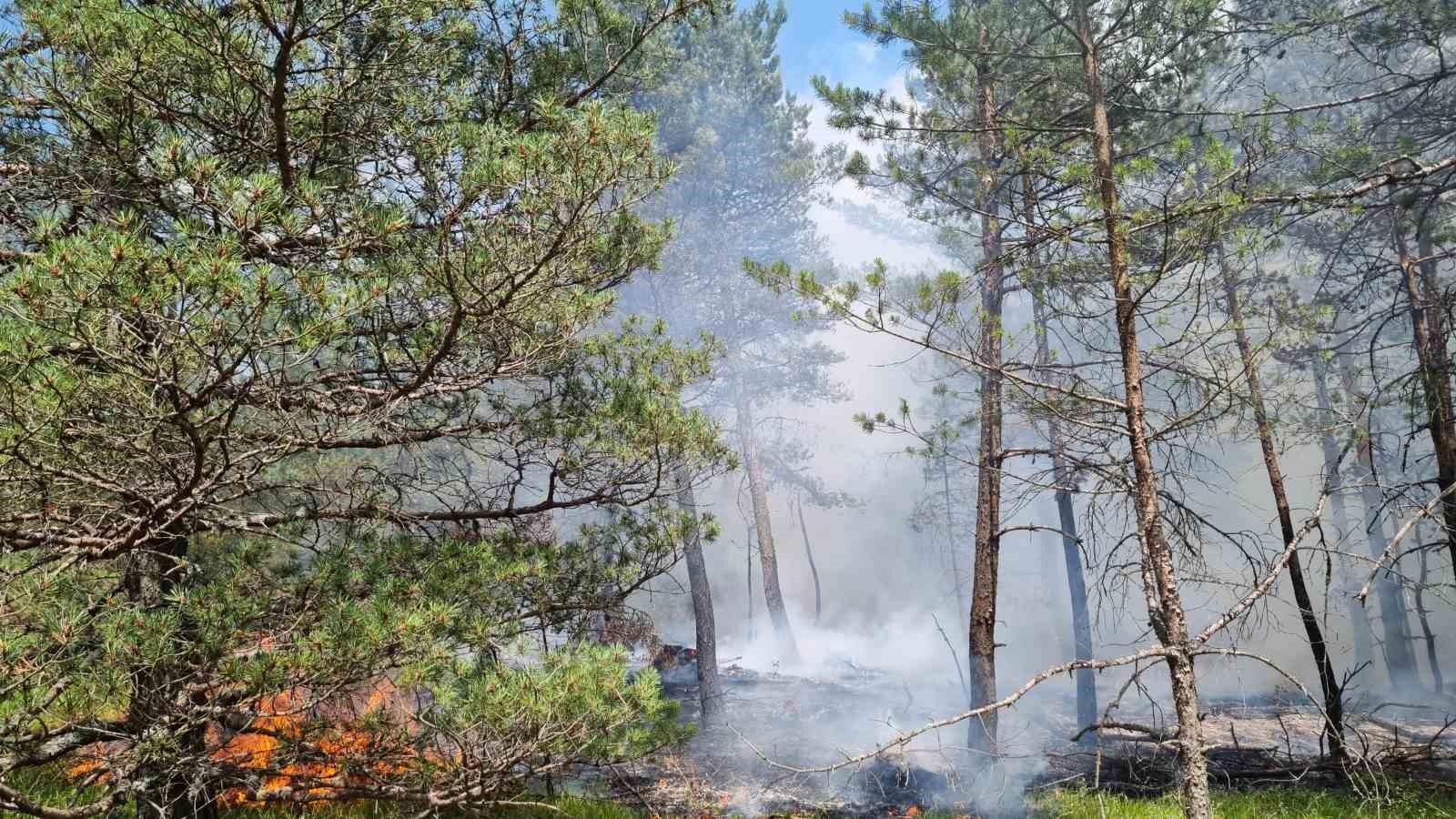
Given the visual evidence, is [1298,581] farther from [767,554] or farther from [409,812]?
[767,554]

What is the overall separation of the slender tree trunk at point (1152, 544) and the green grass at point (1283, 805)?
9.54 feet

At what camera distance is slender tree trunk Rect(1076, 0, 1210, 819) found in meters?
3.46

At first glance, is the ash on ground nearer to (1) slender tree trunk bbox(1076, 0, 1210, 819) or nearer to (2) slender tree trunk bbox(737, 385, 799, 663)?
(1) slender tree trunk bbox(1076, 0, 1210, 819)

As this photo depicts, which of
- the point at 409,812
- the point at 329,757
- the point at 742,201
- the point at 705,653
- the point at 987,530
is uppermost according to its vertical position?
the point at 742,201

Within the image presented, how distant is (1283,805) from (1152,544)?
4.75 metres

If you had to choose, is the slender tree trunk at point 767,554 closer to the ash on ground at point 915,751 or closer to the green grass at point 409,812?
the ash on ground at point 915,751

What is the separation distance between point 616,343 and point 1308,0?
279 inches

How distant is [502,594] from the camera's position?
16.2ft

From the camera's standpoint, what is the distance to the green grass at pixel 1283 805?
6.22 meters

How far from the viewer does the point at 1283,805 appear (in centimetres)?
662

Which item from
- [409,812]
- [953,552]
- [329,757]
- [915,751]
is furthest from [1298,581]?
[953,552]

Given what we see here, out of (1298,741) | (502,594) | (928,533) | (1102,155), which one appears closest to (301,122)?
(502,594)

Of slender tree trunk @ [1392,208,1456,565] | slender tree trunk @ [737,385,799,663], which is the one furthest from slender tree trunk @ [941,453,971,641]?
slender tree trunk @ [1392,208,1456,565]

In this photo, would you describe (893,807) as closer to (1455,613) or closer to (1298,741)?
(1298,741)
